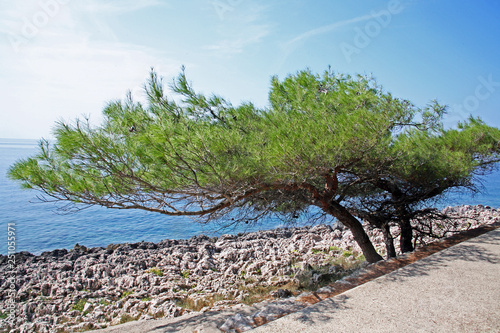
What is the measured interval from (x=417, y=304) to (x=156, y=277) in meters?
4.21

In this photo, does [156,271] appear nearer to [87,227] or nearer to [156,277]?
[156,277]

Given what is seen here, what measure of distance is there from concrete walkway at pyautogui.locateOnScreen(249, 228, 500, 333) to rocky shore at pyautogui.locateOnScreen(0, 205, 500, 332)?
5.81 ft

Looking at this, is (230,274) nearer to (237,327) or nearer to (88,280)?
(88,280)

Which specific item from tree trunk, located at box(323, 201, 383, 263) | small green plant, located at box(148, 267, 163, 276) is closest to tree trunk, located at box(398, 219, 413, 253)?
tree trunk, located at box(323, 201, 383, 263)

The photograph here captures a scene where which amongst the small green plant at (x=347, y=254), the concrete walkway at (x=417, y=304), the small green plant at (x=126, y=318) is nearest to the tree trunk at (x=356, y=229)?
the concrete walkway at (x=417, y=304)

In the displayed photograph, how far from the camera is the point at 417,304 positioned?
2.76 m

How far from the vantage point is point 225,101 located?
4.29 metres

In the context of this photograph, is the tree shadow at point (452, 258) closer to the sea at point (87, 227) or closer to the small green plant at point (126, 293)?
the small green plant at point (126, 293)

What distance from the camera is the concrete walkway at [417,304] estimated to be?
8.00 ft

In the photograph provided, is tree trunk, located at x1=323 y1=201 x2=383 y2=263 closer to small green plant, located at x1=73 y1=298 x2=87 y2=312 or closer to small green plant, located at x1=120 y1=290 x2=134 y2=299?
small green plant, located at x1=120 y1=290 x2=134 y2=299

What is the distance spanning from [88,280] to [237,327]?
3.85m

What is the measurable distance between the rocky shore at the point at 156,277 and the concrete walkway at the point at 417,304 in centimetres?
177

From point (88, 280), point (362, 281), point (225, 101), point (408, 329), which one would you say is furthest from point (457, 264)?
point (88, 280)

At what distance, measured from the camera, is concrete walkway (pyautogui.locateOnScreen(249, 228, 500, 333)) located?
2.44 m
